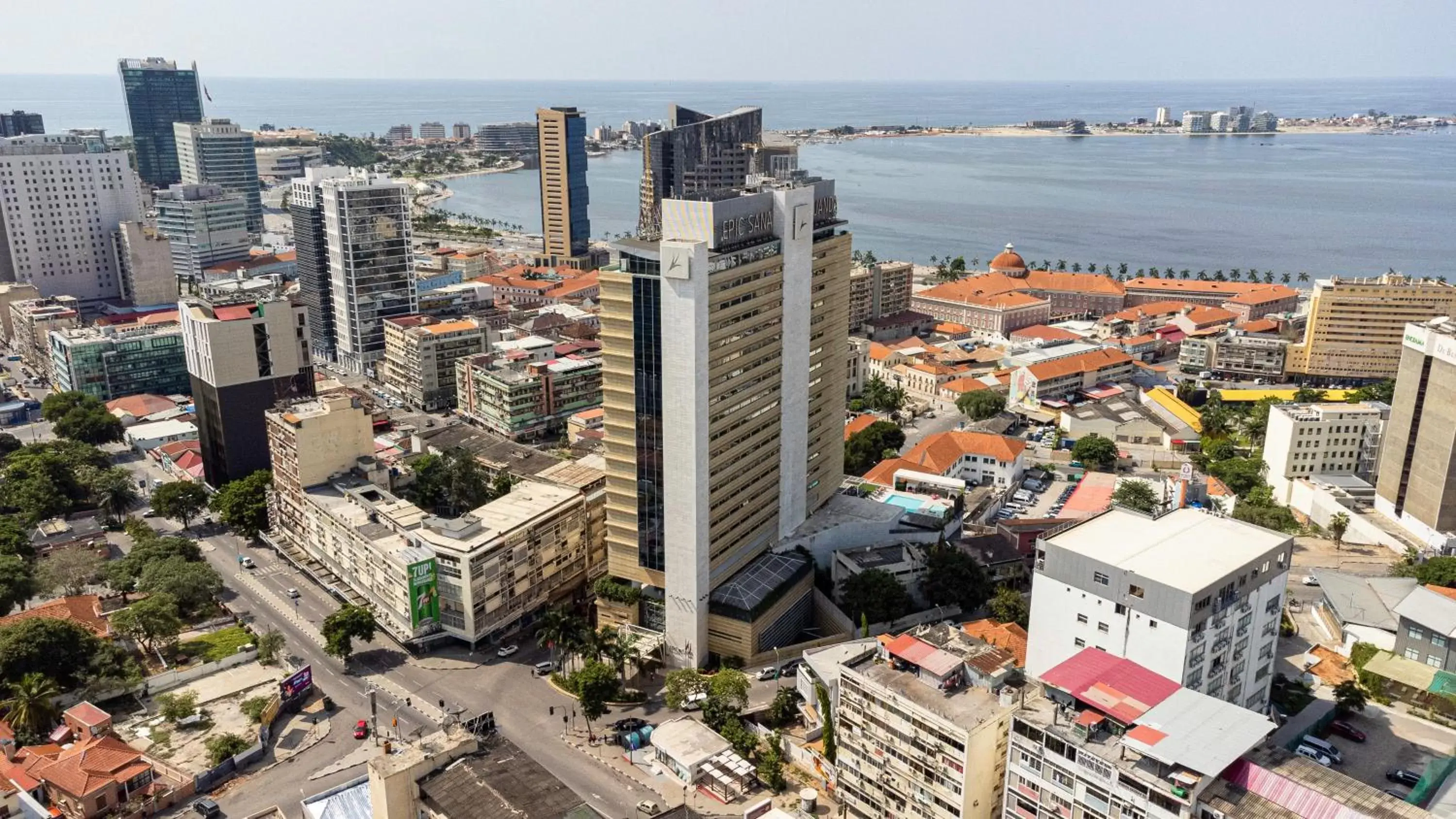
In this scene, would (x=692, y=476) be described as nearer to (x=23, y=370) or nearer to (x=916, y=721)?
(x=916, y=721)

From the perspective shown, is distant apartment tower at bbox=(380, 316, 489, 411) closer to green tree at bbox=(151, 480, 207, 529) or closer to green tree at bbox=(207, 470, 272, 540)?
green tree at bbox=(207, 470, 272, 540)

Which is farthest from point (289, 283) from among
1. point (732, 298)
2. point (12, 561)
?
point (732, 298)

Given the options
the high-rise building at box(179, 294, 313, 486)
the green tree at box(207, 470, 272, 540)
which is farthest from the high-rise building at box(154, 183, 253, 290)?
the green tree at box(207, 470, 272, 540)

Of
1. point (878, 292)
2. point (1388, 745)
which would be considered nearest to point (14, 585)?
point (1388, 745)

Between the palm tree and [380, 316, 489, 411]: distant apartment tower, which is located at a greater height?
[380, 316, 489, 411]: distant apartment tower

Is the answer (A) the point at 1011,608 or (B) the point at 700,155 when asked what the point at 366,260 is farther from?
(A) the point at 1011,608
